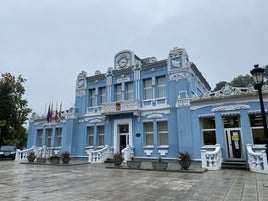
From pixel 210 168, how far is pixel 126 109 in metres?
8.00

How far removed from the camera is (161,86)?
57.4 ft

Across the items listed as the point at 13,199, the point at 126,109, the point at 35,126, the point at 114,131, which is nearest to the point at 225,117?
the point at 126,109

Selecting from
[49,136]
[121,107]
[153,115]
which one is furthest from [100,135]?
[49,136]

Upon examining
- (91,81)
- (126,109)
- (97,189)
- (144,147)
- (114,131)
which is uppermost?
(91,81)

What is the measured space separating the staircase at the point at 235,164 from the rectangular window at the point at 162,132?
4726mm

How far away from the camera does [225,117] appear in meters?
14.1

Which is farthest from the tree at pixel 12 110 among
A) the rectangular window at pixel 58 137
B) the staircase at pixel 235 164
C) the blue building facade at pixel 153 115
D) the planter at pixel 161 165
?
the staircase at pixel 235 164

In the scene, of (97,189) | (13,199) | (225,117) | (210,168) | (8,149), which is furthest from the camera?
(8,149)

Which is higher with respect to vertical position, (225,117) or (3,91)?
(3,91)

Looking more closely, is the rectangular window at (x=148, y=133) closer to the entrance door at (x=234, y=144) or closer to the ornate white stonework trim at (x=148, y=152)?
the ornate white stonework trim at (x=148, y=152)

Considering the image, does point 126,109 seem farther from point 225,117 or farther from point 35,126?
point 35,126

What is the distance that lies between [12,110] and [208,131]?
24224mm

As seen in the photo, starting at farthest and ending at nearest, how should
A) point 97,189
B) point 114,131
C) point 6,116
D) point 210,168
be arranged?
1. point 6,116
2. point 114,131
3. point 210,168
4. point 97,189

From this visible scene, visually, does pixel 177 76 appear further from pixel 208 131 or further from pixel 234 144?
pixel 234 144
